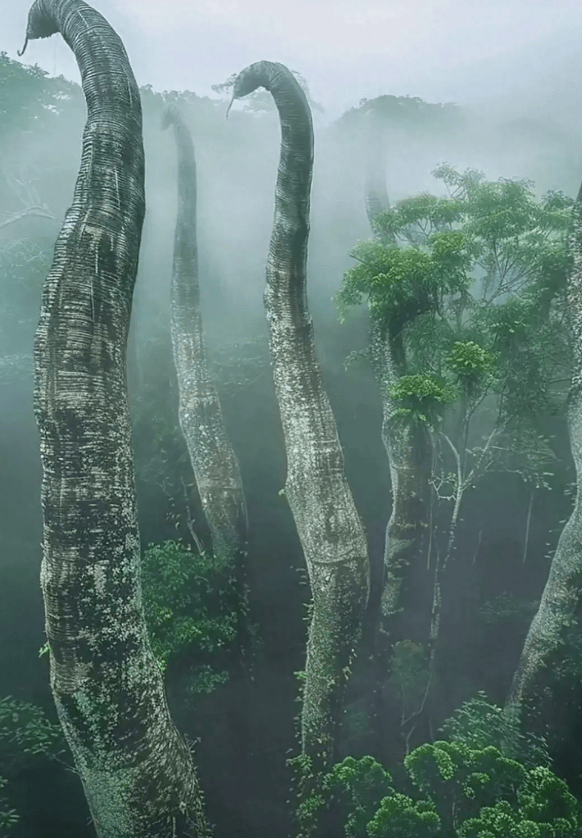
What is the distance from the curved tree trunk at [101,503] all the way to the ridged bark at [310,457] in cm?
239

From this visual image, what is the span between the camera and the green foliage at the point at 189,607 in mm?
7410

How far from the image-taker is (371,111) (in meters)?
12.4

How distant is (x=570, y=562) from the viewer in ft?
21.7

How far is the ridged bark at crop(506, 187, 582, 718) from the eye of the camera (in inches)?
258

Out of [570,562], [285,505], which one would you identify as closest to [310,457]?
[570,562]

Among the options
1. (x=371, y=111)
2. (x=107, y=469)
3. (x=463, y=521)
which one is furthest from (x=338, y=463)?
(x=371, y=111)

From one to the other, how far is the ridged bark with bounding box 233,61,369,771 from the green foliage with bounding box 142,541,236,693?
A: 190cm

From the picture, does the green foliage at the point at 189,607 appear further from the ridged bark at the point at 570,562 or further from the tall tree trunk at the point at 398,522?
the ridged bark at the point at 570,562

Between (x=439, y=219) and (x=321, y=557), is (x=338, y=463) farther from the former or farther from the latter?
(x=439, y=219)

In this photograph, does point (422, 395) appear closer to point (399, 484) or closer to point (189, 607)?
point (399, 484)

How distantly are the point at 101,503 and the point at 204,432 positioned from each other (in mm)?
5821

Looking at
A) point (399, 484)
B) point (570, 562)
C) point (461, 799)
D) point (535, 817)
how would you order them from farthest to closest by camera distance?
point (399, 484) < point (570, 562) < point (461, 799) < point (535, 817)

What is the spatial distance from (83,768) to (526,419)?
25.4ft

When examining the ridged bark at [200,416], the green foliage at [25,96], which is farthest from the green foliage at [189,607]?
the green foliage at [25,96]
